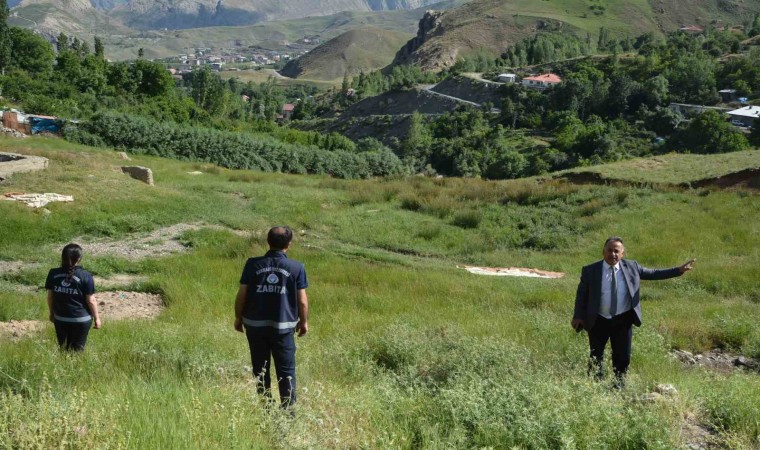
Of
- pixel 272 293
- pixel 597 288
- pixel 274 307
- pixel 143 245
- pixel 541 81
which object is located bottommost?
pixel 143 245

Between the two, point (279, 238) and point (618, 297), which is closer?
point (279, 238)

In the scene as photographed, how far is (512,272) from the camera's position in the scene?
16.0 metres

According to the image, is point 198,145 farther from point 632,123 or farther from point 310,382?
point 632,123

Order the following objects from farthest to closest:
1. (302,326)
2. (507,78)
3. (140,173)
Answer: (507,78) < (140,173) < (302,326)

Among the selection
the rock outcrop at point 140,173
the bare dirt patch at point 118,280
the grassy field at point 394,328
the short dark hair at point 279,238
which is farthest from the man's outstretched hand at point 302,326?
the rock outcrop at point 140,173

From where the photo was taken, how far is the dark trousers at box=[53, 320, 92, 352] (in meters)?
6.33

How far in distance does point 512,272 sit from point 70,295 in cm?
1175

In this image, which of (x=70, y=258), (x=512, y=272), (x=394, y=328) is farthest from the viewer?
(x=512, y=272)

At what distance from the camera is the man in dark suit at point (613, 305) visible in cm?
607

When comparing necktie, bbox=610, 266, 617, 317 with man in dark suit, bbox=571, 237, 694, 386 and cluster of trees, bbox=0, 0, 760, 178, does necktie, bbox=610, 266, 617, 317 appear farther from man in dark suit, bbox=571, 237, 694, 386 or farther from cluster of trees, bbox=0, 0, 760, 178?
cluster of trees, bbox=0, 0, 760, 178

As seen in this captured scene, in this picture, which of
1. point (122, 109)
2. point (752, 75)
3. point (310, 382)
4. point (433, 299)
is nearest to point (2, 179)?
point (433, 299)

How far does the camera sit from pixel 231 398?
443cm

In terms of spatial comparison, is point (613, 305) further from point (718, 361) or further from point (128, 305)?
point (128, 305)

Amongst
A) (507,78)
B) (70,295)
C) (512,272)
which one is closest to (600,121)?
(507,78)
